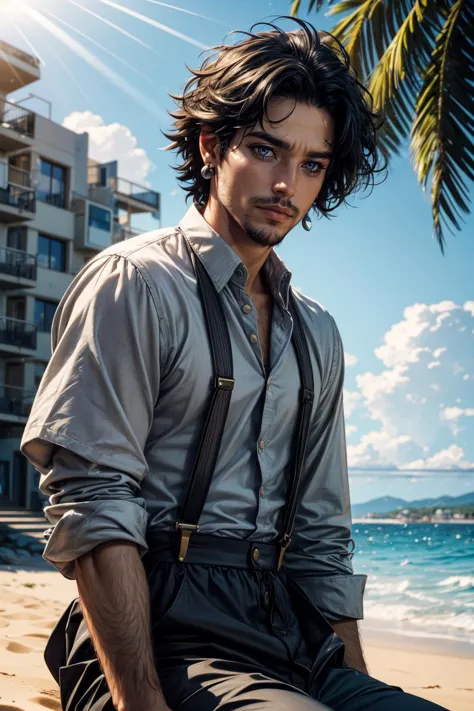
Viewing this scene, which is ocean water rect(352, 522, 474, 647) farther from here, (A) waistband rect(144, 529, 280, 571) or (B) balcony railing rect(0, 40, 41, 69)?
(B) balcony railing rect(0, 40, 41, 69)

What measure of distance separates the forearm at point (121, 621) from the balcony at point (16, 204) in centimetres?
3190

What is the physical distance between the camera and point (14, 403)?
31406 millimetres

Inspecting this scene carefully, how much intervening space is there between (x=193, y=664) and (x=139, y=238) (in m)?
1.00

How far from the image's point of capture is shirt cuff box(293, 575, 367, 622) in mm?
2420

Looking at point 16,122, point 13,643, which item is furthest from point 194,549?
point 16,122

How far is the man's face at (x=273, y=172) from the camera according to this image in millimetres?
2303

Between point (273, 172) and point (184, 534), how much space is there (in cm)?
92

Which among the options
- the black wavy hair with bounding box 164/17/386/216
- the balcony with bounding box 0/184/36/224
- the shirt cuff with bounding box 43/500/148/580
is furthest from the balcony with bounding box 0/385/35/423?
the shirt cuff with bounding box 43/500/148/580

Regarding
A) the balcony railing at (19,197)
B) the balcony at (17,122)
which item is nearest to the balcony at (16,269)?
the balcony railing at (19,197)

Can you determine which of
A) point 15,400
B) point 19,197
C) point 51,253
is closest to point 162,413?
point 15,400

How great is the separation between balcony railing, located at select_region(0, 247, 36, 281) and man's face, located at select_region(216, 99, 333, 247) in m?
30.5

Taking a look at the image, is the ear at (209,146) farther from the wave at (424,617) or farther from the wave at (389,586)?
the wave at (389,586)

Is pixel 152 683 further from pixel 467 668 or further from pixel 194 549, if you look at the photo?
pixel 467 668

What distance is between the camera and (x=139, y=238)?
2.27 metres
